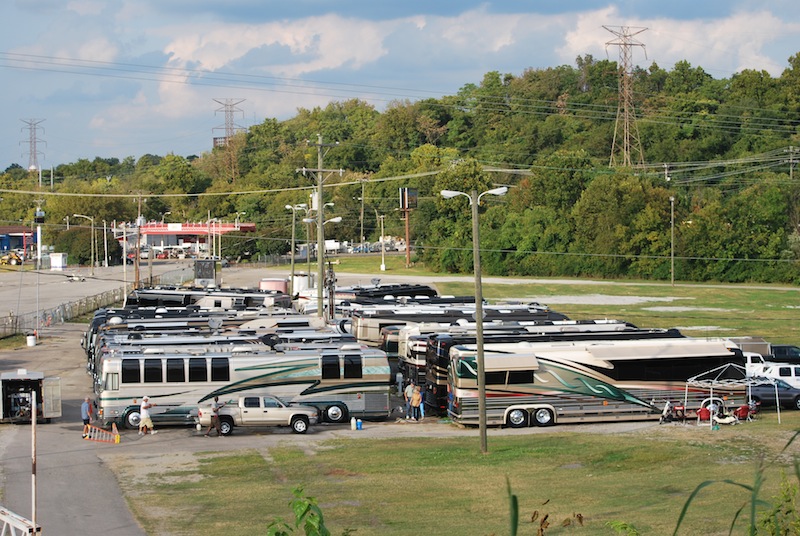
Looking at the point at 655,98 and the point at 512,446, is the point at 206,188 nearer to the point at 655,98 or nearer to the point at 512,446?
the point at 655,98

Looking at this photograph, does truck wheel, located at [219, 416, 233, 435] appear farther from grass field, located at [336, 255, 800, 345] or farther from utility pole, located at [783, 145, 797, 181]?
utility pole, located at [783, 145, 797, 181]

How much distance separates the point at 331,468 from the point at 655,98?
501 ft


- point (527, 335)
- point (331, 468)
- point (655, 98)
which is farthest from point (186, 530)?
point (655, 98)

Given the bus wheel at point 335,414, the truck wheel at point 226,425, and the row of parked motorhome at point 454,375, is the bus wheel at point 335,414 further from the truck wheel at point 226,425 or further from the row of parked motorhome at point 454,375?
the truck wheel at point 226,425

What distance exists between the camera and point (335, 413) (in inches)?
1334

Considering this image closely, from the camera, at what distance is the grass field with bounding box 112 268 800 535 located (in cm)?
1948

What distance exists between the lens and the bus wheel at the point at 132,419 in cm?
3244

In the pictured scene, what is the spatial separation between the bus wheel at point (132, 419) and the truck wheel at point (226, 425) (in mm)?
2928

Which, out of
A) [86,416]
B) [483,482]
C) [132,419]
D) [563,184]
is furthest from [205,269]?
[483,482]

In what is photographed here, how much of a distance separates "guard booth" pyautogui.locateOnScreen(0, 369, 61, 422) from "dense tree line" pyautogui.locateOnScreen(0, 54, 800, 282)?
50332 mm

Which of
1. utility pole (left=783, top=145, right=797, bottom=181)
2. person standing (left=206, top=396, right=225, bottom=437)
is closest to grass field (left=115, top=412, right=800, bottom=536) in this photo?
person standing (left=206, top=396, right=225, bottom=437)

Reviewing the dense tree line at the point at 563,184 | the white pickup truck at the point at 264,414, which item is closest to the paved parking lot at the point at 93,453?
the white pickup truck at the point at 264,414

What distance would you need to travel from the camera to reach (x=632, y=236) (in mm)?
107688

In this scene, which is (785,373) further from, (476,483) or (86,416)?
(86,416)
